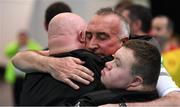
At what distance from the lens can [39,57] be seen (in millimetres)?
3312

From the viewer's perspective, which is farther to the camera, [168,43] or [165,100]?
[168,43]

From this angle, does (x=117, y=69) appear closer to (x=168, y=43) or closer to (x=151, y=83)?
(x=151, y=83)

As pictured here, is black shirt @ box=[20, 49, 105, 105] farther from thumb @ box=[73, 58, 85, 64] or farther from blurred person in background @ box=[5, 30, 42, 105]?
blurred person in background @ box=[5, 30, 42, 105]

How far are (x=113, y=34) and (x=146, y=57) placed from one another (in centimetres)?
48

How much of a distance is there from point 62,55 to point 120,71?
1.44ft

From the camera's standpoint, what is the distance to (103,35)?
10.3ft

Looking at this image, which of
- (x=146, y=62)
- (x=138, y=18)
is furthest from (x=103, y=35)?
(x=138, y=18)

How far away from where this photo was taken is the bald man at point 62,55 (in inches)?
113

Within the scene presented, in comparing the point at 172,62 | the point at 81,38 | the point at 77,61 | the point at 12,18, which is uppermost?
the point at 81,38

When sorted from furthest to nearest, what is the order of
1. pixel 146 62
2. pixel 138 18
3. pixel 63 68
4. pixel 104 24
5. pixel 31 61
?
pixel 138 18 → pixel 31 61 → pixel 104 24 → pixel 63 68 → pixel 146 62

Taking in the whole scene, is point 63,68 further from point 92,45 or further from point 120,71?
point 120,71

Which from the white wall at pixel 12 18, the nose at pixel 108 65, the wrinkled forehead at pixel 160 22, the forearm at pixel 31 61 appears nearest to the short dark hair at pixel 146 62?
the nose at pixel 108 65

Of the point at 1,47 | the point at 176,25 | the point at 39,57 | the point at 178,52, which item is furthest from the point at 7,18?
the point at 39,57

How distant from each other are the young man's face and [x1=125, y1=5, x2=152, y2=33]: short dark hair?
229cm
